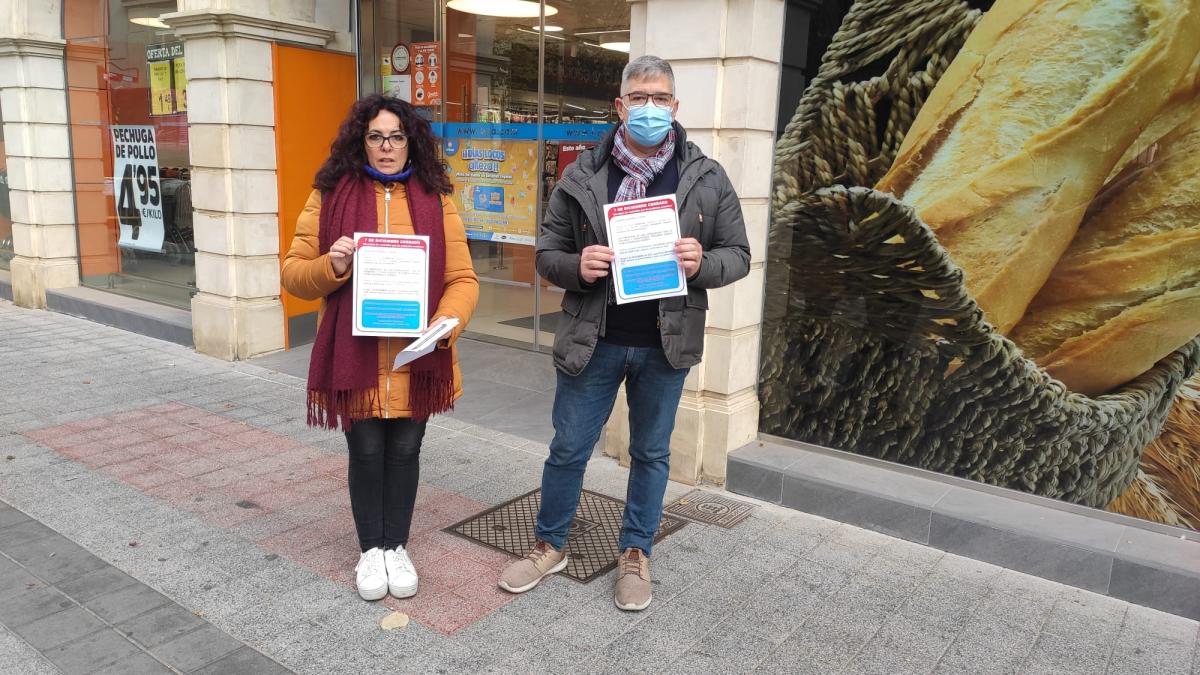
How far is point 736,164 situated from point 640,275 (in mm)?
1666

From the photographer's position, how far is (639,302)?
3477 millimetres

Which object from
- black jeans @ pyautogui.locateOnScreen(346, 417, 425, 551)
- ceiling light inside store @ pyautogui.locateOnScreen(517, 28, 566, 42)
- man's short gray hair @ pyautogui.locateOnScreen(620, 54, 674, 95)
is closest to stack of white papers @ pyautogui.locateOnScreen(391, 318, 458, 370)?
black jeans @ pyautogui.locateOnScreen(346, 417, 425, 551)

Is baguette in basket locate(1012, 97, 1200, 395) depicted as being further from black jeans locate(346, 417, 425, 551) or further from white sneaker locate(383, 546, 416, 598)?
white sneaker locate(383, 546, 416, 598)

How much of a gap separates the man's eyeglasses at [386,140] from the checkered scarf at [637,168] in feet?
2.74

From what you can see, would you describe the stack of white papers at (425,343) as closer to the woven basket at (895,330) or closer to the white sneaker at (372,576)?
the white sneaker at (372,576)

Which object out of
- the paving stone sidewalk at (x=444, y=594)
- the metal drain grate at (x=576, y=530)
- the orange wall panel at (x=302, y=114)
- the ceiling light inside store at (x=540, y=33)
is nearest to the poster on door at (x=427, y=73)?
the orange wall panel at (x=302, y=114)

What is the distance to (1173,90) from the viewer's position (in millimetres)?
3838

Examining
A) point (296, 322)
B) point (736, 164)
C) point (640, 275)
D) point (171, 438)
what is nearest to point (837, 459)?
point (736, 164)

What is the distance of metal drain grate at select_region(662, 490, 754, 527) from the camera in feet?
15.0

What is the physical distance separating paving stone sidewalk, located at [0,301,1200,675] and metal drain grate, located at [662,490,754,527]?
0.08 metres

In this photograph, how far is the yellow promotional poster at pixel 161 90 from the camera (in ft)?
29.1

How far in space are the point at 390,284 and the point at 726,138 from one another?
2.21 metres

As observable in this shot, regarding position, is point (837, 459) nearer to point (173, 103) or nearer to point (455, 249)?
point (455, 249)

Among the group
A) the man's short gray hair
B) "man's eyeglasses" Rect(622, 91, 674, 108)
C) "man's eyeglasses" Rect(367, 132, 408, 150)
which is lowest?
"man's eyeglasses" Rect(367, 132, 408, 150)
